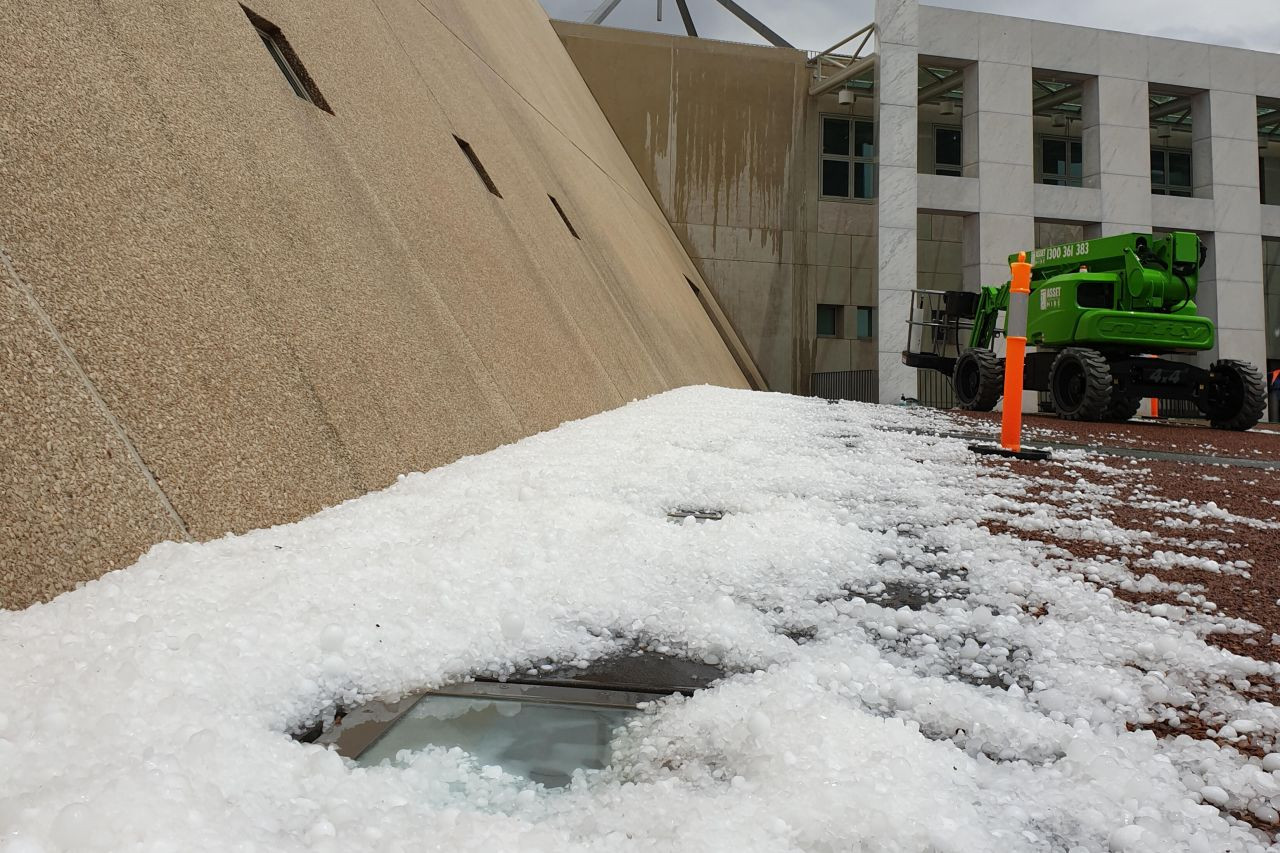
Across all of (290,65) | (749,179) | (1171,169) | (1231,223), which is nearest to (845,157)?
(749,179)

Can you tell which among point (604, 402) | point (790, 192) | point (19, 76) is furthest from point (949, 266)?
point (19, 76)

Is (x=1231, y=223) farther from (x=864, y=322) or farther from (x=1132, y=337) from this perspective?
(x=1132, y=337)

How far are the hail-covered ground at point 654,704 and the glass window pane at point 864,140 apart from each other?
20794 millimetres

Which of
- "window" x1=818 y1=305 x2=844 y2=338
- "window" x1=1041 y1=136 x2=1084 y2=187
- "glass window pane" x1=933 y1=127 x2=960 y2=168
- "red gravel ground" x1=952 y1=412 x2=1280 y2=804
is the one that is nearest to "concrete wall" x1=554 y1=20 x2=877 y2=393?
"window" x1=818 y1=305 x2=844 y2=338

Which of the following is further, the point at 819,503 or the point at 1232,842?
the point at 819,503

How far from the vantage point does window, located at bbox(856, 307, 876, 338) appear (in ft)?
72.1

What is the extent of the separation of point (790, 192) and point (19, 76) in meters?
20.2

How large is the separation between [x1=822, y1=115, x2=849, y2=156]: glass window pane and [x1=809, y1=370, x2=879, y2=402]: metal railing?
535 cm

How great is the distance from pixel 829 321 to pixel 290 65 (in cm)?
1890

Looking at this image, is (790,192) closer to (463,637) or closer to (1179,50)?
(1179,50)

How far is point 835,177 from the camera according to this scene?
2211cm

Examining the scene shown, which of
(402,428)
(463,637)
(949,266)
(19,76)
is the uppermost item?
(949,266)

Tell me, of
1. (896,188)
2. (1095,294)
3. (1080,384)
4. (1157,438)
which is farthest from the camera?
(896,188)

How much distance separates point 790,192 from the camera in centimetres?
2128
